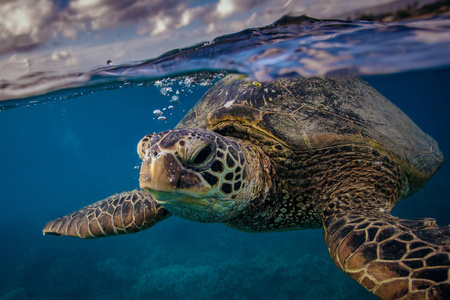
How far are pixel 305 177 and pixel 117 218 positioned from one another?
2.42 m

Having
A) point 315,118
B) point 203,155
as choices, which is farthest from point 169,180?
point 315,118

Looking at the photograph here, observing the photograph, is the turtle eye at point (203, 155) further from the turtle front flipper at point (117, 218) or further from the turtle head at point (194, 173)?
the turtle front flipper at point (117, 218)

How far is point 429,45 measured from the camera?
430cm

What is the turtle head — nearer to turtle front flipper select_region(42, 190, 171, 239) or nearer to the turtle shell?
the turtle shell

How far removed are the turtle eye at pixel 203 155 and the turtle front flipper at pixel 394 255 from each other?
1155 mm

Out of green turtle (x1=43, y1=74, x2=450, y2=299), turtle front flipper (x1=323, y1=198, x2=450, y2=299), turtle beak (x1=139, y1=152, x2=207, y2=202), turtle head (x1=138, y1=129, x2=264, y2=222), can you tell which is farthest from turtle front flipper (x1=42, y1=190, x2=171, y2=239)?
turtle front flipper (x1=323, y1=198, x2=450, y2=299)

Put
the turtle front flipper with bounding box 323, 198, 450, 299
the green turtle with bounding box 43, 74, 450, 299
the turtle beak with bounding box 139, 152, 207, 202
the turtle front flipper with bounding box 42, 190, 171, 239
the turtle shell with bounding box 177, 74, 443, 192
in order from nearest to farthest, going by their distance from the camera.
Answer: the turtle front flipper with bounding box 323, 198, 450, 299 → the green turtle with bounding box 43, 74, 450, 299 → the turtle beak with bounding box 139, 152, 207, 202 → the turtle shell with bounding box 177, 74, 443, 192 → the turtle front flipper with bounding box 42, 190, 171, 239

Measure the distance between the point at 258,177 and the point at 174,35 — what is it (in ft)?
9.60

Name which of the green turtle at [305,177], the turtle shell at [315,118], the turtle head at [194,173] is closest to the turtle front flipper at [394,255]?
the green turtle at [305,177]

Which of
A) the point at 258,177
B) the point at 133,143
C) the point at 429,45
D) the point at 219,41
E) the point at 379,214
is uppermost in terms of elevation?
the point at 219,41

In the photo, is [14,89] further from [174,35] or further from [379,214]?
[379,214]

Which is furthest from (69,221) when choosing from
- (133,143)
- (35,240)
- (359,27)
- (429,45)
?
(133,143)

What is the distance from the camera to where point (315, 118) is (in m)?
2.85

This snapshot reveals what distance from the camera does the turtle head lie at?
1.76 metres
